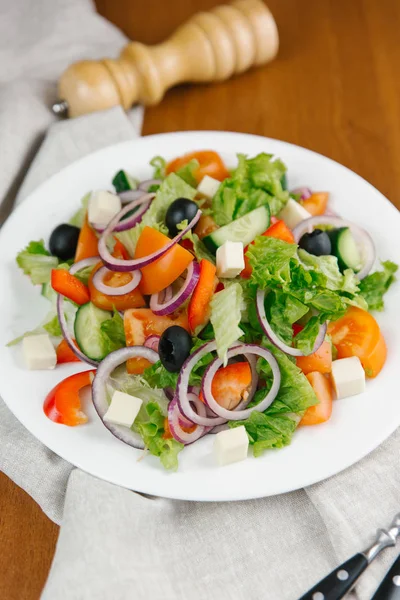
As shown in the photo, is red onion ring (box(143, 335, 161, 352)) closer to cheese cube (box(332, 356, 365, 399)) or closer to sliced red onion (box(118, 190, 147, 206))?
cheese cube (box(332, 356, 365, 399))

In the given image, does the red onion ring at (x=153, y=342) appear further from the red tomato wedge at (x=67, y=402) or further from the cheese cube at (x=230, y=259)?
the cheese cube at (x=230, y=259)

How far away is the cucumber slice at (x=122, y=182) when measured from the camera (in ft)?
10.2

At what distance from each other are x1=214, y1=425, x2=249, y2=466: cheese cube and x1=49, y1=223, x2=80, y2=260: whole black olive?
1042 mm

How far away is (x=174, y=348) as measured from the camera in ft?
7.82

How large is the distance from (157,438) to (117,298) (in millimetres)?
576

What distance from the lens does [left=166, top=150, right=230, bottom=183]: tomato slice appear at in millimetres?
3082

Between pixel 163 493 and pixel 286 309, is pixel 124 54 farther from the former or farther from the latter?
pixel 163 493

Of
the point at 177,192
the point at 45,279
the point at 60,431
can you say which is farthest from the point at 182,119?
the point at 60,431

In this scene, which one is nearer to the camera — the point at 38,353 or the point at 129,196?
the point at 38,353

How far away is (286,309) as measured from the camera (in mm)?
2506

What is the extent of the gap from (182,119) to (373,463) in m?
2.11

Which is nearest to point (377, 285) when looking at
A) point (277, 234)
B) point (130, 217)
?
point (277, 234)

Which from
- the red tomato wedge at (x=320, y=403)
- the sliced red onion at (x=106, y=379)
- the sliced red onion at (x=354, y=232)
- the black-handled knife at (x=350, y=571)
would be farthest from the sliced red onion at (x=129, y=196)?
the black-handled knife at (x=350, y=571)

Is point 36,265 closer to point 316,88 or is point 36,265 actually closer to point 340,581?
point 340,581
